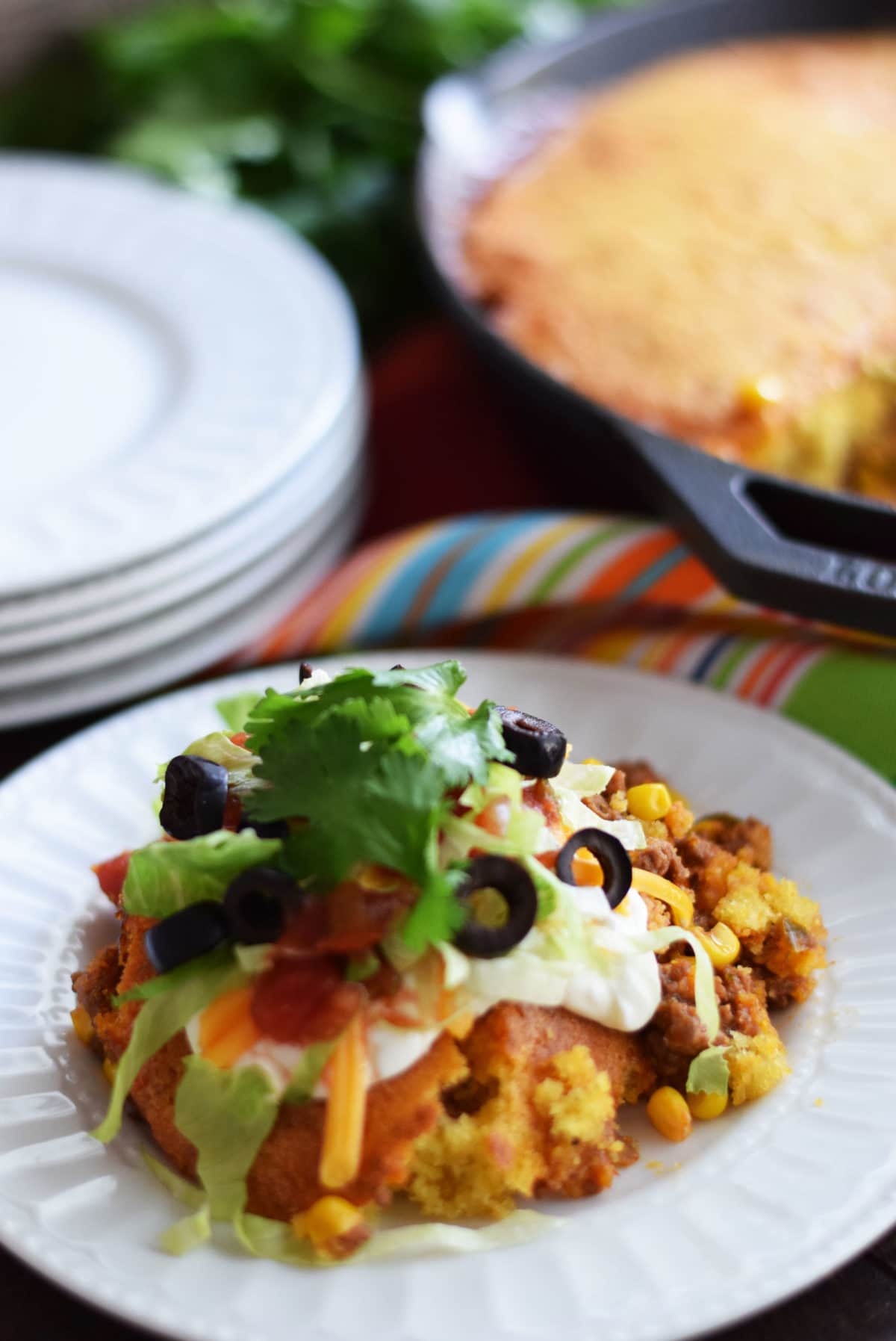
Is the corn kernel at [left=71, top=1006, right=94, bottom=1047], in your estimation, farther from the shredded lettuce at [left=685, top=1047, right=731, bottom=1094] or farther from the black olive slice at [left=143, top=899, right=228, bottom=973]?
the shredded lettuce at [left=685, top=1047, right=731, bottom=1094]

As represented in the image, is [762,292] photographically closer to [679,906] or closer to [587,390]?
[587,390]

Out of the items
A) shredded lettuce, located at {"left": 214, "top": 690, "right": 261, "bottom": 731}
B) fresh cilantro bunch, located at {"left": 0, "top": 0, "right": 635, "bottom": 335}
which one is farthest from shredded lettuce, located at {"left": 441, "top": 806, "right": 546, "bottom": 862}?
fresh cilantro bunch, located at {"left": 0, "top": 0, "right": 635, "bottom": 335}

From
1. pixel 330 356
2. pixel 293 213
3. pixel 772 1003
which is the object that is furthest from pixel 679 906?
pixel 293 213

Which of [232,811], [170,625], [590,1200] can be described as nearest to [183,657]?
[170,625]

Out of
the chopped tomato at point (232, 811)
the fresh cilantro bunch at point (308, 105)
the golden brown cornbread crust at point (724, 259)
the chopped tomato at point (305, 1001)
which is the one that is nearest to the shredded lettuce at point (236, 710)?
the chopped tomato at point (232, 811)

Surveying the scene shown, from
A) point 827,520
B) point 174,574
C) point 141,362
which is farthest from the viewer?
point 141,362

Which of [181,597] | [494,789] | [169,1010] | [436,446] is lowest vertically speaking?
[436,446]

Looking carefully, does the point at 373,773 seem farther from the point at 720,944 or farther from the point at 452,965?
the point at 720,944

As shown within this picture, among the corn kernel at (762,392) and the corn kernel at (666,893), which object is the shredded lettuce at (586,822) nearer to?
the corn kernel at (666,893)
